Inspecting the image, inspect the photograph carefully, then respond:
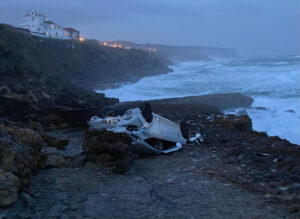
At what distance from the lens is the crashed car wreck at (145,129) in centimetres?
866

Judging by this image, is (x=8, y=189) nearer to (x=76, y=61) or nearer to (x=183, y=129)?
(x=183, y=129)

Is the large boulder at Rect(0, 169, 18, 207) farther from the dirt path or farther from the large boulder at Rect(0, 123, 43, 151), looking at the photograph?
the large boulder at Rect(0, 123, 43, 151)

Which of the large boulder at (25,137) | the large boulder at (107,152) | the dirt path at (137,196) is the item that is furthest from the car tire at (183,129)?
the large boulder at (25,137)

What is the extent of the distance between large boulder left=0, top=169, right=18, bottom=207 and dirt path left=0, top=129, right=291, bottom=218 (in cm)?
10

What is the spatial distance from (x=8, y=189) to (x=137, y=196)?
1963mm

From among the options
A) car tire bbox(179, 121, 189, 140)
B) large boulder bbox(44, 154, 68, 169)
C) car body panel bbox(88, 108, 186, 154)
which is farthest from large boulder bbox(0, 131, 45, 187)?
car tire bbox(179, 121, 189, 140)

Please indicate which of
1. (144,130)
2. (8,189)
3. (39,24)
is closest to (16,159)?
(8,189)

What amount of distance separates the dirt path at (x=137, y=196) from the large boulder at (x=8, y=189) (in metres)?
0.10

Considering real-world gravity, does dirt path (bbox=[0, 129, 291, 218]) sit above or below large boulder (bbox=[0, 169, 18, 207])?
below

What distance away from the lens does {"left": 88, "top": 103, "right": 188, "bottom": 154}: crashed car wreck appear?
8656 millimetres

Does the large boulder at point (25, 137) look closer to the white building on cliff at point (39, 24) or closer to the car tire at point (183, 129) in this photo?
the car tire at point (183, 129)

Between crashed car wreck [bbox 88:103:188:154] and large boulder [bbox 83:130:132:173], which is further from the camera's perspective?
crashed car wreck [bbox 88:103:188:154]

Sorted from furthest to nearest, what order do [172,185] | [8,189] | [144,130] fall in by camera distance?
[144,130]
[172,185]
[8,189]

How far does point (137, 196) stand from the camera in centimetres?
553
